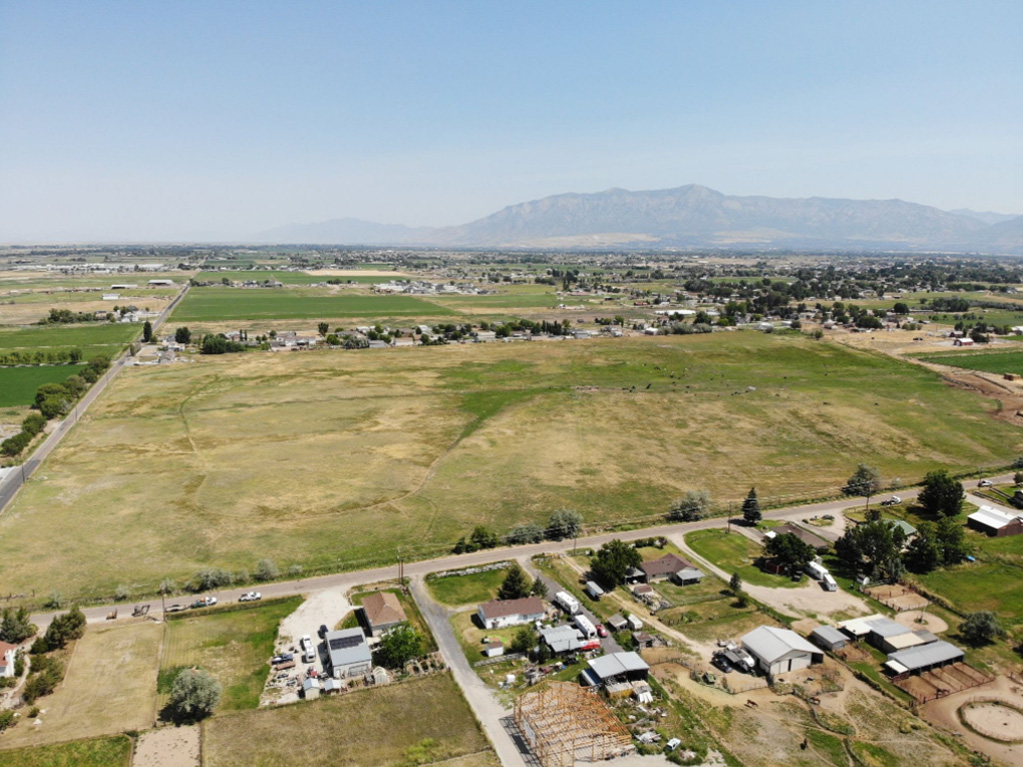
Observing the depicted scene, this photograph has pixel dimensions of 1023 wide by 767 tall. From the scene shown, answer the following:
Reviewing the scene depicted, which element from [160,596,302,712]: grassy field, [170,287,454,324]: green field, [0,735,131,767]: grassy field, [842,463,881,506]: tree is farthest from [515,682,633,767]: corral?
[170,287,454,324]: green field

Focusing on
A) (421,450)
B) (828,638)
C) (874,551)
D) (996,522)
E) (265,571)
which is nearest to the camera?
(828,638)

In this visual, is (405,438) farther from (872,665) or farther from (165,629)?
(872,665)

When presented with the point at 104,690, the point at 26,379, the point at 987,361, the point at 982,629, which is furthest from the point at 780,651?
the point at 26,379

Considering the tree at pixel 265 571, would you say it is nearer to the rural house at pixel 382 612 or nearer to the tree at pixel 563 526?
the rural house at pixel 382 612

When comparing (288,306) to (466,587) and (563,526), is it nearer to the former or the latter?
(563,526)

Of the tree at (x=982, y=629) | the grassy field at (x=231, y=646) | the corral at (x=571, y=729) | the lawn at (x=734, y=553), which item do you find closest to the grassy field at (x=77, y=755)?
the grassy field at (x=231, y=646)
